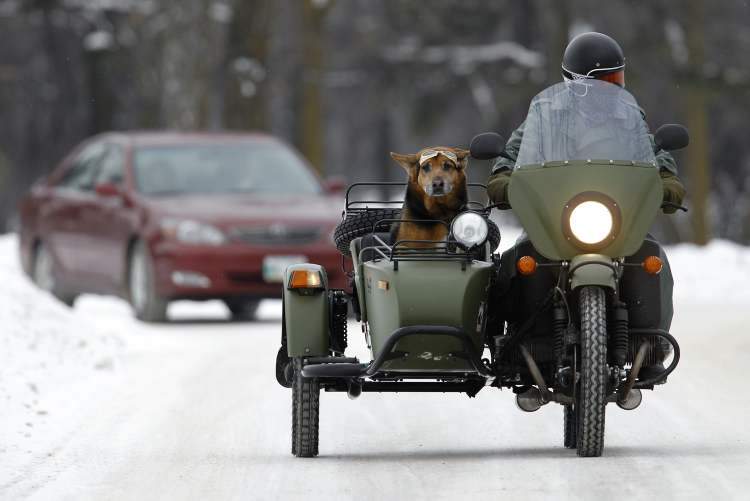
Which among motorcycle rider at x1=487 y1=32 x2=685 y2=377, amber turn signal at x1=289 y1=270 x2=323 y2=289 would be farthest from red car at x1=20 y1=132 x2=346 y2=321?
motorcycle rider at x1=487 y1=32 x2=685 y2=377

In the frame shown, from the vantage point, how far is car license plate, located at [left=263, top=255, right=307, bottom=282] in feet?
57.1

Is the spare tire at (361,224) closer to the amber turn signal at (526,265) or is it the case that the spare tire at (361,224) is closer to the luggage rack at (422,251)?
the luggage rack at (422,251)

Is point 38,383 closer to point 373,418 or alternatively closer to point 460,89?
point 373,418

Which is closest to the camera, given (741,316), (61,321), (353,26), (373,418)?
(373,418)

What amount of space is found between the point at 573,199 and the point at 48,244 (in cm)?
1181

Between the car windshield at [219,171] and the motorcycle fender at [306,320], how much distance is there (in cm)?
921

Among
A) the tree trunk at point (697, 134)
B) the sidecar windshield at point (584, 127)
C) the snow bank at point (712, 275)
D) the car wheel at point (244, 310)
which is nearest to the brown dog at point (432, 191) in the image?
the sidecar windshield at point (584, 127)

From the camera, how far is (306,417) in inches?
353

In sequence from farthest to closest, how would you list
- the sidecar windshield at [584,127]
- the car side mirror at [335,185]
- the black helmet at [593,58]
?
the car side mirror at [335,185] → the black helmet at [593,58] → the sidecar windshield at [584,127]

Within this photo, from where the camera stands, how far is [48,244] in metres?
19.8

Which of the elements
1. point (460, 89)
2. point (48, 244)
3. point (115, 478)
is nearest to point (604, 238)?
point (115, 478)

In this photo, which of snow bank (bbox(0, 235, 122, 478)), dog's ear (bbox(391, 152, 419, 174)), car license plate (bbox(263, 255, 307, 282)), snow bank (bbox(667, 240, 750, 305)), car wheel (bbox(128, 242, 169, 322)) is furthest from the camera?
snow bank (bbox(667, 240, 750, 305))

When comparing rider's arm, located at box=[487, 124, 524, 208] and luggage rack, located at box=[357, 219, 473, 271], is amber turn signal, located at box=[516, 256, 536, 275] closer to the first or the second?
luggage rack, located at box=[357, 219, 473, 271]

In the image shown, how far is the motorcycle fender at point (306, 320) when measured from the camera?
9.12 m
